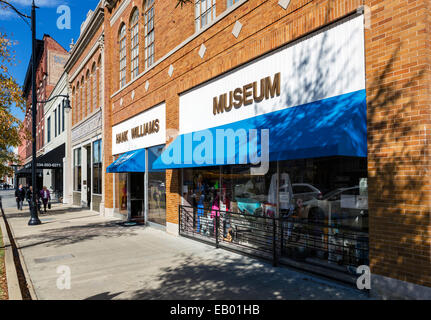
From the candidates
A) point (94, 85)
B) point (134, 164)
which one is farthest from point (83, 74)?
point (134, 164)

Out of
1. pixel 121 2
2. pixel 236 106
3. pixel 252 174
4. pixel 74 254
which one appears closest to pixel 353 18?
pixel 236 106

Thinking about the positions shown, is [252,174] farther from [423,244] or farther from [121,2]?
[121,2]

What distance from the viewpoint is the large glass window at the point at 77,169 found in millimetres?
26281

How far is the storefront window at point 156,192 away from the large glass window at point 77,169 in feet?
46.8

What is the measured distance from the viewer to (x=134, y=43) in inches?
637

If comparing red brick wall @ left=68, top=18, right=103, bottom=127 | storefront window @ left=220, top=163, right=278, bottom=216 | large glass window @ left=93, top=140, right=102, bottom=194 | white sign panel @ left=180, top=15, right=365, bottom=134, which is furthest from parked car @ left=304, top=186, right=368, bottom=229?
red brick wall @ left=68, top=18, right=103, bottom=127

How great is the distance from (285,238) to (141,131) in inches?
367

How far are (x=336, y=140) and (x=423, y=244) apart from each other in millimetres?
1929

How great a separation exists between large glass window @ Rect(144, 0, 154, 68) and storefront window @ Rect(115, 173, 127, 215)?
6.19m

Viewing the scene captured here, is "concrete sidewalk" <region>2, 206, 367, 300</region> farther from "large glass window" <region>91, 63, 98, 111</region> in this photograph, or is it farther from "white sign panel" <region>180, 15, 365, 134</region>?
"large glass window" <region>91, 63, 98, 111</region>

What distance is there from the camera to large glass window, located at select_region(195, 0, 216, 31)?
A: 1023 cm
